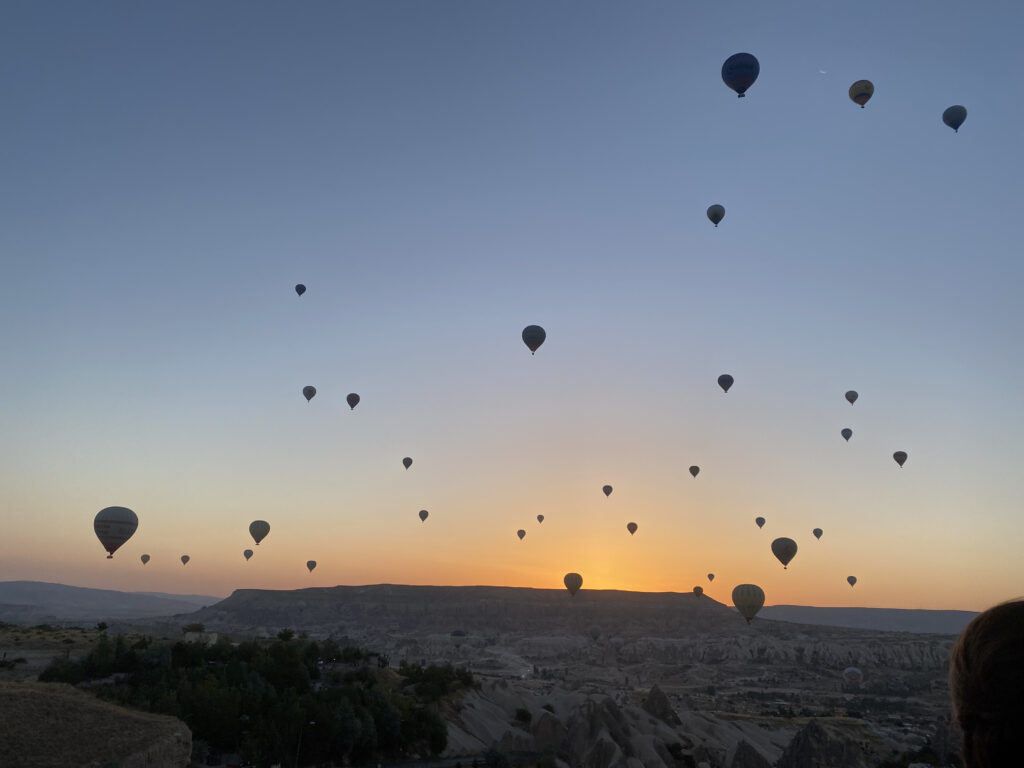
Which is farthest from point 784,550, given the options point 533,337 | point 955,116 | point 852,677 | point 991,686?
point 852,677

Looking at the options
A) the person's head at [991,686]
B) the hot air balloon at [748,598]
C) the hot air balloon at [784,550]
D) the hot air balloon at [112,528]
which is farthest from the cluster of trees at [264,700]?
the person's head at [991,686]

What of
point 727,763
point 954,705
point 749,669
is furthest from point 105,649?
point 749,669

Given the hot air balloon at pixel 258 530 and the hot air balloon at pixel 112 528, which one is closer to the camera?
the hot air balloon at pixel 112 528

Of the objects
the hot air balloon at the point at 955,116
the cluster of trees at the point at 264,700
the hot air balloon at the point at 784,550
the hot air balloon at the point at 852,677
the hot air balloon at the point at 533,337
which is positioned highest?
the hot air balloon at the point at 955,116

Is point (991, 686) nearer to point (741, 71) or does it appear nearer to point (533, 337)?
point (741, 71)

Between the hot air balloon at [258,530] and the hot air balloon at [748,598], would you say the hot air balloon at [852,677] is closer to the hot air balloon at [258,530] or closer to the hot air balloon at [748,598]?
the hot air balloon at [748,598]

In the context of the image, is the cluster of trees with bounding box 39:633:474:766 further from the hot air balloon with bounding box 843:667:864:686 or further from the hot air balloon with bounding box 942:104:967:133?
the hot air balloon with bounding box 843:667:864:686
